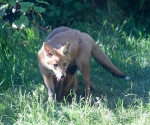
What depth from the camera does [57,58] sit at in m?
6.44

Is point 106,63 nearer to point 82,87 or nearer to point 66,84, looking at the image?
point 82,87

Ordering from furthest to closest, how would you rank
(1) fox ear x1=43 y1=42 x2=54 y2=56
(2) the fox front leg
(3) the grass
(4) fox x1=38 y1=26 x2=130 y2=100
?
(2) the fox front leg < (4) fox x1=38 y1=26 x2=130 y2=100 < (1) fox ear x1=43 y1=42 x2=54 y2=56 < (3) the grass

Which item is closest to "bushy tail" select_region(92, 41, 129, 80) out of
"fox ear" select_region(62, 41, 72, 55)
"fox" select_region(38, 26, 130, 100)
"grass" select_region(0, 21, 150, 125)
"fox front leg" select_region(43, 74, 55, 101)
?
"fox" select_region(38, 26, 130, 100)

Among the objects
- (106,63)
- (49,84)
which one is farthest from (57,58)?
(106,63)

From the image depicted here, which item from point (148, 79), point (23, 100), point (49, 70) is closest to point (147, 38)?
point (148, 79)

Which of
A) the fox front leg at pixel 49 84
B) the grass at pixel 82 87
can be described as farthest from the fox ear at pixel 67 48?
the grass at pixel 82 87

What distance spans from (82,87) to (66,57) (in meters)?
1.02

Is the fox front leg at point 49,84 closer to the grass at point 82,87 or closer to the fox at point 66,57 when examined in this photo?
the fox at point 66,57

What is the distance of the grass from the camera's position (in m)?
5.42

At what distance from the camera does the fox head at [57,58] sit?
637 cm

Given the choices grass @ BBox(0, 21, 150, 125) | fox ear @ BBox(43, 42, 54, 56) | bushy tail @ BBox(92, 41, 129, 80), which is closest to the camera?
grass @ BBox(0, 21, 150, 125)

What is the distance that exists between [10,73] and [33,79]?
0.42 meters

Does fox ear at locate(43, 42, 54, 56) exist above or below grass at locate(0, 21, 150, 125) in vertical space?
above

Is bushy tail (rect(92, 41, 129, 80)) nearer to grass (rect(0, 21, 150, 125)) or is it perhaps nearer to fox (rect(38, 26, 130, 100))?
fox (rect(38, 26, 130, 100))
